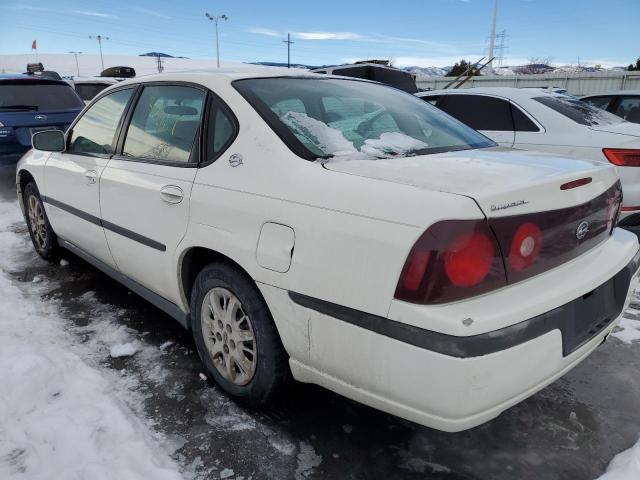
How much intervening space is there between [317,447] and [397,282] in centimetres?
97

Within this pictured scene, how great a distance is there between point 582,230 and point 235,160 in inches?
56.3

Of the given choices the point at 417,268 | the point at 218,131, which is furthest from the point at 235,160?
the point at 417,268

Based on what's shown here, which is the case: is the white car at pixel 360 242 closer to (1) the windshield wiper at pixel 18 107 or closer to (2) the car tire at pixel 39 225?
(2) the car tire at pixel 39 225

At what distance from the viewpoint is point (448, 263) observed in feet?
5.02

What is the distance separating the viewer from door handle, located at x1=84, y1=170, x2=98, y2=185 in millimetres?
3060

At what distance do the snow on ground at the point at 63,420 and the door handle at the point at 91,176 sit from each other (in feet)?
3.11

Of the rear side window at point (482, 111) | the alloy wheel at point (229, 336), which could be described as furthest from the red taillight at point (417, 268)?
the rear side window at point (482, 111)

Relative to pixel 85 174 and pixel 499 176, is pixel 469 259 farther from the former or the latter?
pixel 85 174

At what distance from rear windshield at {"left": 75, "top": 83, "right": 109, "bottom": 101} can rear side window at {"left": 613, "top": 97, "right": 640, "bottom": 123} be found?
33.7 ft

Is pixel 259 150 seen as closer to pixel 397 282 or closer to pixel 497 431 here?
pixel 397 282

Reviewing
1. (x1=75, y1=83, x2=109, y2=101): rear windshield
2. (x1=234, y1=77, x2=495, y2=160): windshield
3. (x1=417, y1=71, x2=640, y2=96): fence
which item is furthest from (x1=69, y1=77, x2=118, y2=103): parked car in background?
(x1=417, y1=71, x2=640, y2=96): fence

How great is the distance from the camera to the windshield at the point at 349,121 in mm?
2129

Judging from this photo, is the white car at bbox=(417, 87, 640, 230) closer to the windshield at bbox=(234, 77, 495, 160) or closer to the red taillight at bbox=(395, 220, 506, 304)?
the windshield at bbox=(234, 77, 495, 160)

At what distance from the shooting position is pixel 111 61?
3369 inches
